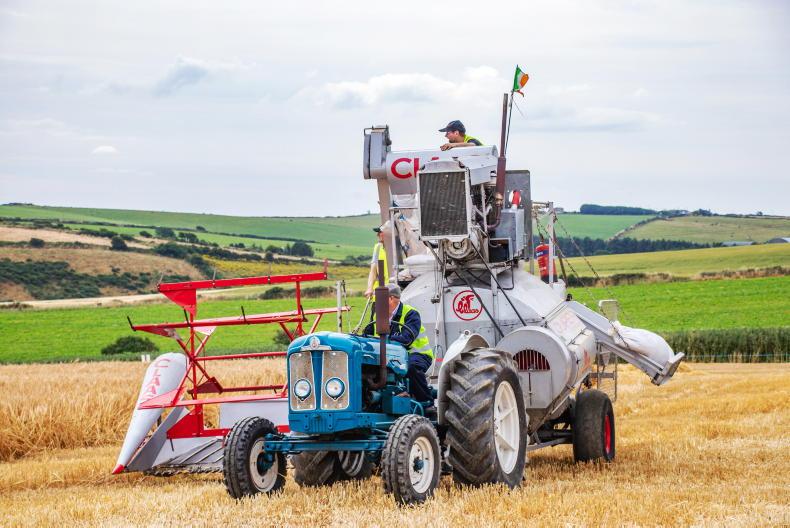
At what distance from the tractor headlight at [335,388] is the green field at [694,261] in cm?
5882

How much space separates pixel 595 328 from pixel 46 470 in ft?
22.1

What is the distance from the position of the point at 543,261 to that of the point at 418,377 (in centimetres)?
393

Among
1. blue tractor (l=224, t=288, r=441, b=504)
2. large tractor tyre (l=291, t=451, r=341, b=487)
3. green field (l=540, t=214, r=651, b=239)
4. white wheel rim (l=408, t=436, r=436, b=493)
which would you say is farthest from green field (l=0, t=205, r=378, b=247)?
white wheel rim (l=408, t=436, r=436, b=493)

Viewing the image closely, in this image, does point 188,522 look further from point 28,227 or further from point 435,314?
point 28,227

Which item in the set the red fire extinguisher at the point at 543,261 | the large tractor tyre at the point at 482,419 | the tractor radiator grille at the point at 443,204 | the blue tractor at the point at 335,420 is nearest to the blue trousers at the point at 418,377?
the blue tractor at the point at 335,420

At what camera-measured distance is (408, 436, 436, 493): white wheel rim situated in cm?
932

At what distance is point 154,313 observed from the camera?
199ft

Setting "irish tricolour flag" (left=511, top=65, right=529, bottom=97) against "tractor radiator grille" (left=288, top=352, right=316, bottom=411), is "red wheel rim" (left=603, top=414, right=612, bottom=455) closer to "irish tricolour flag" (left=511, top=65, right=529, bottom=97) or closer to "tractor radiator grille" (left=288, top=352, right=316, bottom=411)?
"irish tricolour flag" (left=511, top=65, right=529, bottom=97)

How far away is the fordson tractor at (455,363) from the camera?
9773mm

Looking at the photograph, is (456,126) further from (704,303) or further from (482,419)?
(704,303)

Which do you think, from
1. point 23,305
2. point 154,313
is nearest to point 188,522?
point 154,313

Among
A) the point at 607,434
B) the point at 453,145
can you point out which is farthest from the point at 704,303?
the point at 453,145

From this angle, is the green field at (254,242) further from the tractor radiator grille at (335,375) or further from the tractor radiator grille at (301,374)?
the tractor radiator grille at (335,375)

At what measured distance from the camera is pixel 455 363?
10.2 meters
